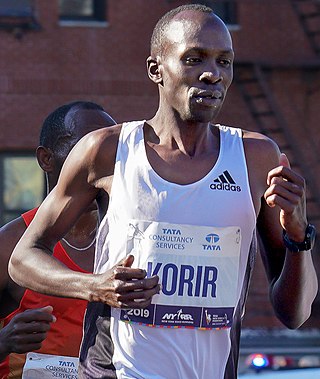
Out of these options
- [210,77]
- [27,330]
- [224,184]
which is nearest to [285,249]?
[224,184]

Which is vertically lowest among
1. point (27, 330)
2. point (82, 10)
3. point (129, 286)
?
point (129, 286)

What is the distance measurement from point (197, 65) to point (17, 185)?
15.0m

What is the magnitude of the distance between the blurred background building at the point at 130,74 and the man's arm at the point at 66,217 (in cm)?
1417

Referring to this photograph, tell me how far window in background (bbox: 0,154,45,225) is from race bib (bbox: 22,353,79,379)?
1370cm

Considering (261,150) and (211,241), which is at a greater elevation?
(261,150)

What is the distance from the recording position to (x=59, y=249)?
207 inches

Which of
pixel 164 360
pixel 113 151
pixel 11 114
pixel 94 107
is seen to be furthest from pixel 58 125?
pixel 11 114

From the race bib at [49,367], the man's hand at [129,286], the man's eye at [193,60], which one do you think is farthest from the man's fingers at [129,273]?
the race bib at [49,367]

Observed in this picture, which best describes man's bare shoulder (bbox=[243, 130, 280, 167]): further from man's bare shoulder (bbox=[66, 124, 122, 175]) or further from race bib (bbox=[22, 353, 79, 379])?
race bib (bbox=[22, 353, 79, 379])

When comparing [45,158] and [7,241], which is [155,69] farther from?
[45,158]

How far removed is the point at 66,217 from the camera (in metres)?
4.30

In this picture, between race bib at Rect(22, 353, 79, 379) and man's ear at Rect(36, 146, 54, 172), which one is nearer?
race bib at Rect(22, 353, 79, 379)

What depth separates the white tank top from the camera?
13.3 feet

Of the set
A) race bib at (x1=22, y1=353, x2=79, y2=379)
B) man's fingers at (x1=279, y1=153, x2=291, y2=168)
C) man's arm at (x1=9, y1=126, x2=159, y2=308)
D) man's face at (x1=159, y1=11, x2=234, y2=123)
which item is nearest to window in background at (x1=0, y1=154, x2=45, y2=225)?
race bib at (x1=22, y1=353, x2=79, y2=379)
